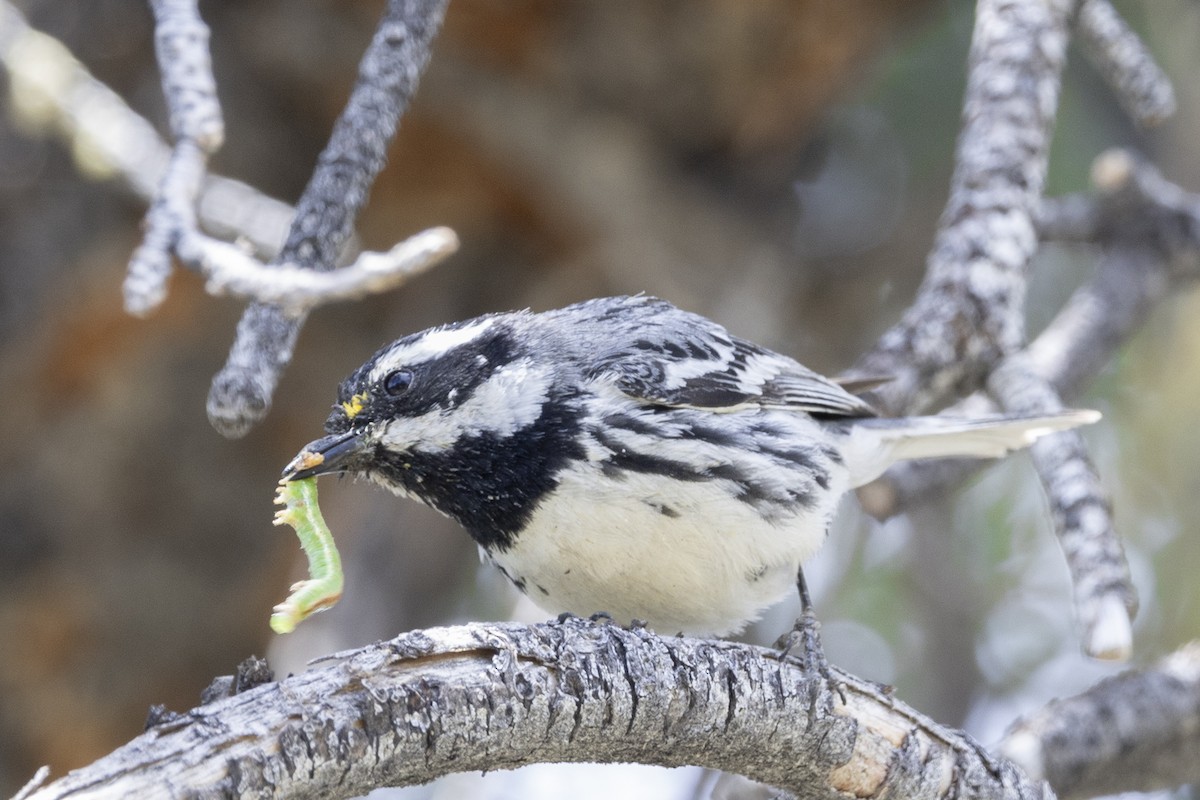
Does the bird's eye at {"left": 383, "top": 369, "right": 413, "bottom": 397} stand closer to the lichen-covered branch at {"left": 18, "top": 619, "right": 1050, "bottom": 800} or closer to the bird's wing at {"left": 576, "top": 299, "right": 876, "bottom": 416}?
the bird's wing at {"left": 576, "top": 299, "right": 876, "bottom": 416}

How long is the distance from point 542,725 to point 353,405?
139cm

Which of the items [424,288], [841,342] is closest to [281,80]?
[424,288]

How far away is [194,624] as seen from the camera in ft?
19.3

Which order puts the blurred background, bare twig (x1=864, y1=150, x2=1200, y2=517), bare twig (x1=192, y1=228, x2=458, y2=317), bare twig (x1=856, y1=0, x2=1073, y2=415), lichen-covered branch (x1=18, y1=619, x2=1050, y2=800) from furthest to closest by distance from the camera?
the blurred background → bare twig (x1=864, y1=150, x2=1200, y2=517) → bare twig (x1=856, y1=0, x2=1073, y2=415) → bare twig (x1=192, y1=228, x2=458, y2=317) → lichen-covered branch (x1=18, y1=619, x2=1050, y2=800)

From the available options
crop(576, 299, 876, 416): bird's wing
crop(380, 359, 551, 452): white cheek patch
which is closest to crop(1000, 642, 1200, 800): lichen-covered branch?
crop(576, 299, 876, 416): bird's wing

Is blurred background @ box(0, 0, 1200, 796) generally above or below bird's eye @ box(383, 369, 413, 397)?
above

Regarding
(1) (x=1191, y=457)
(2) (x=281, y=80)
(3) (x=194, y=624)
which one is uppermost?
(2) (x=281, y=80)

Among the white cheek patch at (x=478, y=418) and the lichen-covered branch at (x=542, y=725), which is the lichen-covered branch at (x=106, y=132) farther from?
the lichen-covered branch at (x=542, y=725)

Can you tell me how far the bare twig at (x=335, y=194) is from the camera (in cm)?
247

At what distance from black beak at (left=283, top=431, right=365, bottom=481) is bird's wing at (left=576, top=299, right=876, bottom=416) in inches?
26.7

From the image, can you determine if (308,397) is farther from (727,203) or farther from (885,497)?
(885,497)

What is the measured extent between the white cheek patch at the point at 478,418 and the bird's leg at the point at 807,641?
2.88 feet

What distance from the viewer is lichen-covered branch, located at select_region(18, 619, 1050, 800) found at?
1.97 meters

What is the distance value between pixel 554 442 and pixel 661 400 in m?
0.33
